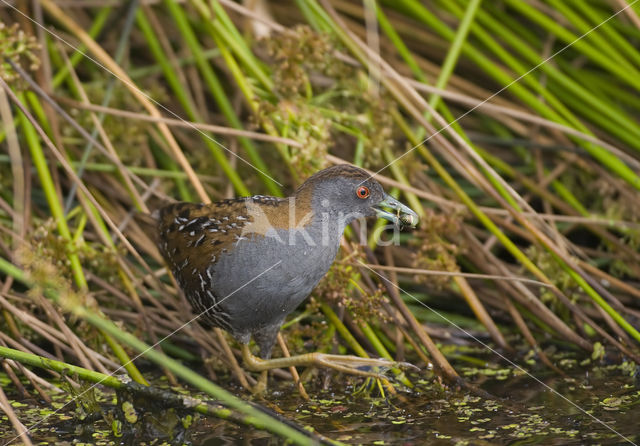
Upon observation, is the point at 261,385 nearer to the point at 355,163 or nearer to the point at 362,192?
the point at 362,192

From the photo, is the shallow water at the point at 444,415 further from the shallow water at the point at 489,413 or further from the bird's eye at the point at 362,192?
the bird's eye at the point at 362,192

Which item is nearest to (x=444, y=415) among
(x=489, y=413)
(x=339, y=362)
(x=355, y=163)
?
(x=489, y=413)

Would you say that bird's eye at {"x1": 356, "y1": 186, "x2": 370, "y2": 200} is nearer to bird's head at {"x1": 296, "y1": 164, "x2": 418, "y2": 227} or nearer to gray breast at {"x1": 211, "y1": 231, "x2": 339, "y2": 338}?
bird's head at {"x1": 296, "y1": 164, "x2": 418, "y2": 227}

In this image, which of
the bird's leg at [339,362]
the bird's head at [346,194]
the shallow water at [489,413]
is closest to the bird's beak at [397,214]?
the bird's head at [346,194]

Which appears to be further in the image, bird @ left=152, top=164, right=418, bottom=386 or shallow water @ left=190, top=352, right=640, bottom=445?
bird @ left=152, top=164, right=418, bottom=386

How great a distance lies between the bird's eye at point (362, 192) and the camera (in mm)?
3410

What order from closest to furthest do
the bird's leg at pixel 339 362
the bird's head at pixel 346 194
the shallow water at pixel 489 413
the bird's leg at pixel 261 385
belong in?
1. the shallow water at pixel 489 413
2. the bird's leg at pixel 339 362
3. the bird's head at pixel 346 194
4. the bird's leg at pixel 261 385

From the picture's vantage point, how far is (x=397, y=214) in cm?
353

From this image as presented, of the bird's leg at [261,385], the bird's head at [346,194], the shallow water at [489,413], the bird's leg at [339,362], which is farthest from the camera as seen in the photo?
the bird's leg at [261,385]

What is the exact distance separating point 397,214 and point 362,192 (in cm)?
22

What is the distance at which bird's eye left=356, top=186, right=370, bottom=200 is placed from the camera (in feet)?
11.2

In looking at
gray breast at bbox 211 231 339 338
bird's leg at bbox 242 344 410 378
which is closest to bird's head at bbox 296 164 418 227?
gray breast at bbox 211 231 339 338

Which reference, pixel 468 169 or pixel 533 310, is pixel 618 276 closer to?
pixel 533 310

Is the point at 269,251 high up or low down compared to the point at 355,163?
down
